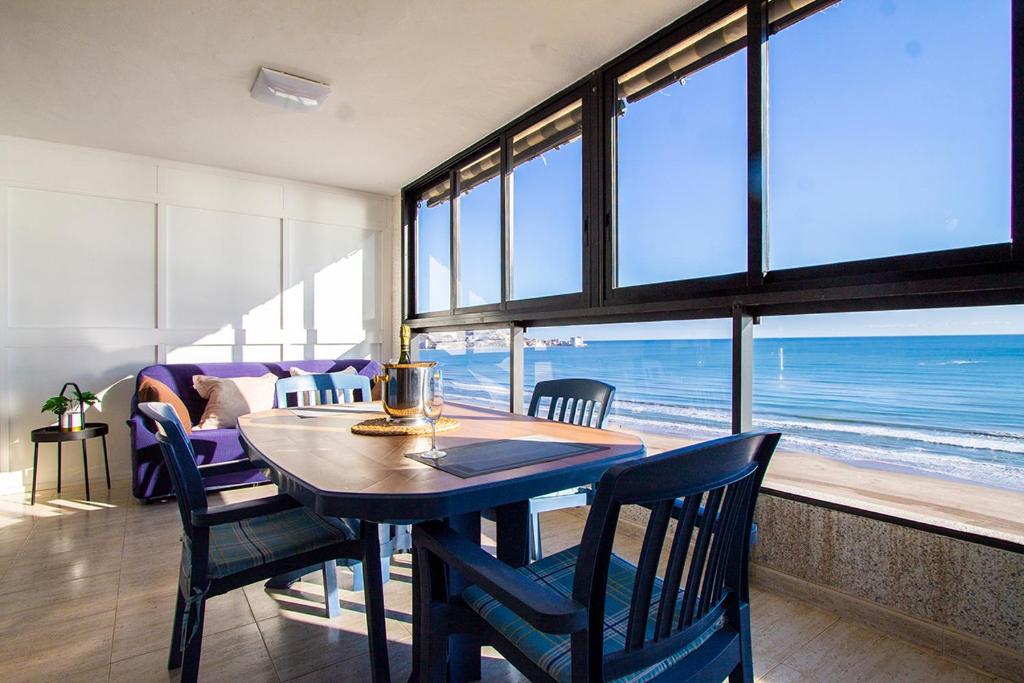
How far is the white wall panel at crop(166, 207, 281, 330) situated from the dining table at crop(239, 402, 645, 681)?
9.54ft

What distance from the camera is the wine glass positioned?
1.35 meters

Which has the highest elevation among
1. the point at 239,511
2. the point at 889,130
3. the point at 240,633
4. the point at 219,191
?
the point at 219,191

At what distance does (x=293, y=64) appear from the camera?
2754 mm

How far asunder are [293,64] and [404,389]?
212cm

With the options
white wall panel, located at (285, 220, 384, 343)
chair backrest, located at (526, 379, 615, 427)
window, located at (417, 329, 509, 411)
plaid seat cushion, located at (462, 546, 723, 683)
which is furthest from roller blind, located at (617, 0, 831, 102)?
white wall panel, located at (285, 220, 384, 343)

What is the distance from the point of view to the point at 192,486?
4.48 feet

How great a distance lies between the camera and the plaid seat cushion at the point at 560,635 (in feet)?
2.97

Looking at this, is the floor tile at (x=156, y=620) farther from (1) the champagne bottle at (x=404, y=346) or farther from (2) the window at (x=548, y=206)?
(2) the window at (x=548, y=206)

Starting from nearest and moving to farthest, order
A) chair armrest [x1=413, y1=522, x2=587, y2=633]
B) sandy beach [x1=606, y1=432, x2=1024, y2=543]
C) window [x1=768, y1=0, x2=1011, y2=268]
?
chair armrest [x1=413, y1=522, x2=587, y2=633] < window [x1=768, y1=0, x2=1011, y2=268] < sandy beach [x1=606, y1=432, x2=1024, y2=543]

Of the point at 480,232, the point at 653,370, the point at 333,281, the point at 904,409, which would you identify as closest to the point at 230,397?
the point at 333,281

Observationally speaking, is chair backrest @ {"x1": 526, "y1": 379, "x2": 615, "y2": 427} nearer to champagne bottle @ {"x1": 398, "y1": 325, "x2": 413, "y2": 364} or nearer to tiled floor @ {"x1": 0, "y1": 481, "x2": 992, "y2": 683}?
champagne bottle @ {"x1": 398, "y1": 325, "x2": 413, "y2": 364}

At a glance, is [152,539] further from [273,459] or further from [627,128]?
[627,128]

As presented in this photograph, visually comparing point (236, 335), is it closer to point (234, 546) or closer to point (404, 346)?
point (404, 346)

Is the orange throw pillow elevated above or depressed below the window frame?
below
